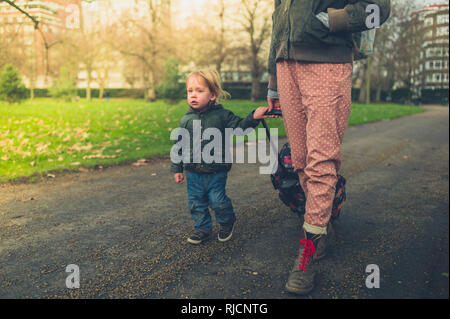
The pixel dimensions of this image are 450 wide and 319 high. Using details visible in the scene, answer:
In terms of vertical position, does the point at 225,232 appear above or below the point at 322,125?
below

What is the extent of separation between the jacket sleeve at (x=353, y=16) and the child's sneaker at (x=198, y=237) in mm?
1608

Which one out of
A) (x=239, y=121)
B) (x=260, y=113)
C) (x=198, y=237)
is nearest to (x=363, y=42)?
(x=260, y=113)

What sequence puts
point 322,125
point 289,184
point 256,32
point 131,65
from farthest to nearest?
point 131,65 < point 256,32 < point 289,184 < point 322,125

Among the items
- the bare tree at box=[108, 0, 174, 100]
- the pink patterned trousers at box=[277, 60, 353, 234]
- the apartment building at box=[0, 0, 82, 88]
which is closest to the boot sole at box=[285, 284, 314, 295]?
the pink patterned trousers at box=[277, 60, 353, 234]

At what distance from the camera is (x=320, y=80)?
7.70 feet

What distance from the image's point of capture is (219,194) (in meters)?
2.71

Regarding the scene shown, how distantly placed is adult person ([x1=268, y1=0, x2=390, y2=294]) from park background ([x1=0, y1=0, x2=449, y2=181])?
0.70 meters

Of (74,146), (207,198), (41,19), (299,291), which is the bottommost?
(299,291)

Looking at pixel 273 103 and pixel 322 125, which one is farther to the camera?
pixel 273 103

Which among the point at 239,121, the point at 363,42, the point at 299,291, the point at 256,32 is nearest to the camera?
the point at 299,291

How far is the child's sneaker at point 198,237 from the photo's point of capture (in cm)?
270

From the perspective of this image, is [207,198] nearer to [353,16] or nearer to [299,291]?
[299,291]

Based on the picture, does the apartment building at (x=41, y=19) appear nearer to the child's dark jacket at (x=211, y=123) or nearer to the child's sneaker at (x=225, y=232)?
the child's dark jacket at (x=211, y=123)

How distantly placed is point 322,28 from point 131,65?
43965mm
